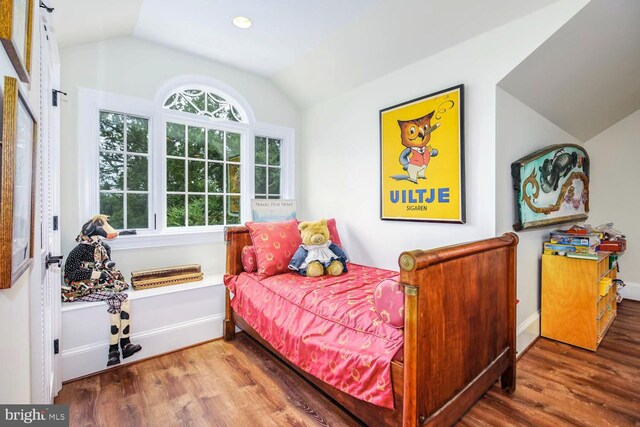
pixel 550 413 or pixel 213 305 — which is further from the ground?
pixel 213 305

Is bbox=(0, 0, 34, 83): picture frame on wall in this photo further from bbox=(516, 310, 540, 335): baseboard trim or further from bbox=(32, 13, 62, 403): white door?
bbox=(516, 310, 540, 335): baseboard trim

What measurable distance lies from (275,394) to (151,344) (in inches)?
44.6

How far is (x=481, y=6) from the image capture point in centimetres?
197

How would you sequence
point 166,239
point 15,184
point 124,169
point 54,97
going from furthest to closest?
point 166,239 < point 124,169 < point 54,97 < point 15,184

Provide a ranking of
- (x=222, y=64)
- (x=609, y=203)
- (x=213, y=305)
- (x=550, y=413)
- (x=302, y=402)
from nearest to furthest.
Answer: (x=550, y=413), (x=302, y=402), (x=213, y=305), (x=222, y=64), (x=609, y=203)

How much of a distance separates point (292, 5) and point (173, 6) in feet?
2.87

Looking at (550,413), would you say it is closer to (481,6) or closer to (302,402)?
(302,402)

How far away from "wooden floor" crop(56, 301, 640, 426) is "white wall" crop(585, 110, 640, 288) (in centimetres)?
165

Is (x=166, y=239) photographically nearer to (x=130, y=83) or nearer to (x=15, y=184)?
(x=130, y=83)

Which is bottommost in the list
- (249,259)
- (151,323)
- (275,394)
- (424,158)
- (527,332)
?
(275,394)

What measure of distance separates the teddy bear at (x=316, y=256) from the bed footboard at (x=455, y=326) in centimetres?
111

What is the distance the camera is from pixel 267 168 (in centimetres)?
357

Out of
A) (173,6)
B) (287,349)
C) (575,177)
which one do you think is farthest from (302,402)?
(575,177)

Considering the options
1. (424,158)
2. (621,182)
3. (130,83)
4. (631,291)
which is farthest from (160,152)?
(631,291)
